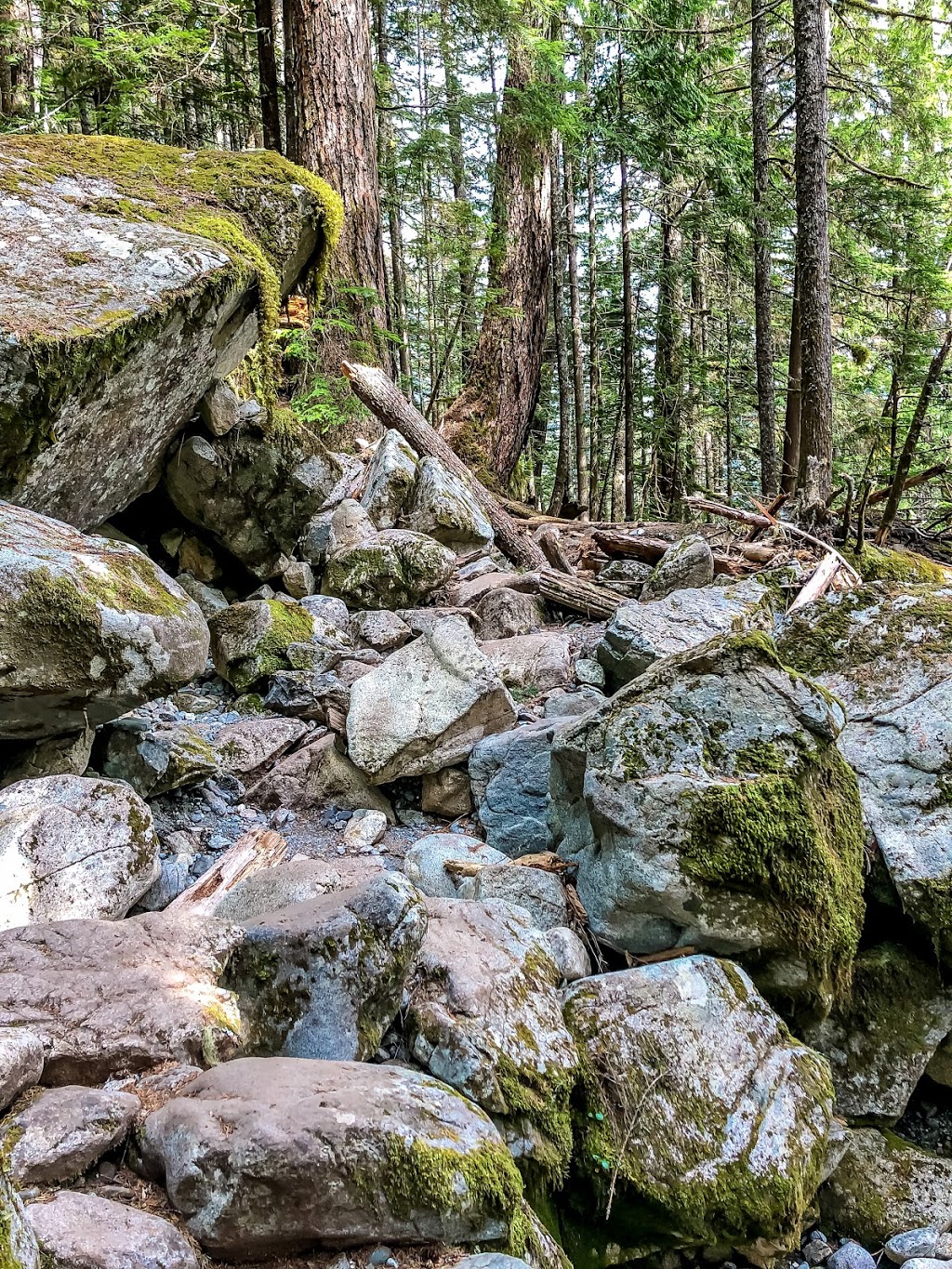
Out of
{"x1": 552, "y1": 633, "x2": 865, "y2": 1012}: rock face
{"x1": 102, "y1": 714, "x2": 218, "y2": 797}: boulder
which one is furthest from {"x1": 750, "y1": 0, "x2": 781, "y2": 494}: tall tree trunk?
{"x1": 102, "y1": 714, "x2": 218, "y2": 797}: boulder

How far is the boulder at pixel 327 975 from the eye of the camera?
246 centimetres

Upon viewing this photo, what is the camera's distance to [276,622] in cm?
587

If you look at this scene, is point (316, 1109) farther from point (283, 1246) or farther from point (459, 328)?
point (459, 328)

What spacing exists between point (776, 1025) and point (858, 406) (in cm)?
1669

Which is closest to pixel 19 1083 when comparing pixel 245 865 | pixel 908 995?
pixel 245 865

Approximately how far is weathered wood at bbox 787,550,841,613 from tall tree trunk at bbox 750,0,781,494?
5.88m

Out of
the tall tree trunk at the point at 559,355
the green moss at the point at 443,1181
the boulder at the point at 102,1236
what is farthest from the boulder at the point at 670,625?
the tall tree trunk at the point at 559,355

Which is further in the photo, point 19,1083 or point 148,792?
point 148,792

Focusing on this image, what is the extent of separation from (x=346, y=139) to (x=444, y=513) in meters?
4.89

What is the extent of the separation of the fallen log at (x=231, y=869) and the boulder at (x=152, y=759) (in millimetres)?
564

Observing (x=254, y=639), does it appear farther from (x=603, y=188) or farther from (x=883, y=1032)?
(x=603, y=188)

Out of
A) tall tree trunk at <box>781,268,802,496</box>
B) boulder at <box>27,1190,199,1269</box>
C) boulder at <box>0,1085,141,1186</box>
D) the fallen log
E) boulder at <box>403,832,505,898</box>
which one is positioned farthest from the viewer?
tall tree trunk at <box>781,268,802,496</box>

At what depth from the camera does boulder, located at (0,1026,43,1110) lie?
1.85 metres

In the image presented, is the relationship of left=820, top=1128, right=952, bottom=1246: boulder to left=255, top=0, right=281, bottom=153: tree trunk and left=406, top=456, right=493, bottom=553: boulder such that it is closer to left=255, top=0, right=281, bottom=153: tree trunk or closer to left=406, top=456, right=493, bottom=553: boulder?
left=406, top=456, right=493, bottom=553: boulder
